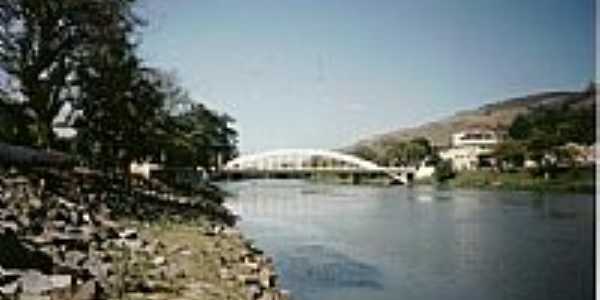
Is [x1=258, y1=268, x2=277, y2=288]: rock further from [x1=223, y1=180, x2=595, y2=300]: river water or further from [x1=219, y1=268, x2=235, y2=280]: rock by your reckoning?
[x1=223, y1=180, x2=595, y2=300]: river water

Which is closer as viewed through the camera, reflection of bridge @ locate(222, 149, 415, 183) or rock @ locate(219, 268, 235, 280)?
rock @ locate(219, 268, 235, 280)

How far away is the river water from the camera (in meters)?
5.74

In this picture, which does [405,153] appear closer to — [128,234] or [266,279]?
[128,234]

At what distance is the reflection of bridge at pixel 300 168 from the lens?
35438mm

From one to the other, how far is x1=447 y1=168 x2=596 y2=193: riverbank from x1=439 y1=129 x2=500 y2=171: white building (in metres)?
3.59

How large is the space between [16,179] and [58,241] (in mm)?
2312

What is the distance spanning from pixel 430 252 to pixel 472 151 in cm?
3399

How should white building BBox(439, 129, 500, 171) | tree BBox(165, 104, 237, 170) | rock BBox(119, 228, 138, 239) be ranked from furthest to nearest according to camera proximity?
white building BBox(439, 129, 500, 171), tree BBox(165, 104, 237, 170), rock BBox(119, 228, 138, 239)

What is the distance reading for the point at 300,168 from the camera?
39062mm

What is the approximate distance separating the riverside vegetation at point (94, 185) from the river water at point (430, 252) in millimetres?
604

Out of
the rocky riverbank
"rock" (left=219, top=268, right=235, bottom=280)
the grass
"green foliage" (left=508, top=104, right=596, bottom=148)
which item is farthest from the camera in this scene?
"green foliage" (left=508, top=104, right=596, bottom=148)

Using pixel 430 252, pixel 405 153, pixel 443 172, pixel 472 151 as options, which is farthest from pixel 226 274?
pixel 472 151

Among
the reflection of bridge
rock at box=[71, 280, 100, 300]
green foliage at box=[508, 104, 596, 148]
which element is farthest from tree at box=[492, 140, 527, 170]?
rock at box=[71, 280, 100, 300]

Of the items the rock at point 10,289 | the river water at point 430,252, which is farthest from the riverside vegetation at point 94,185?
the river water at point 430,252
